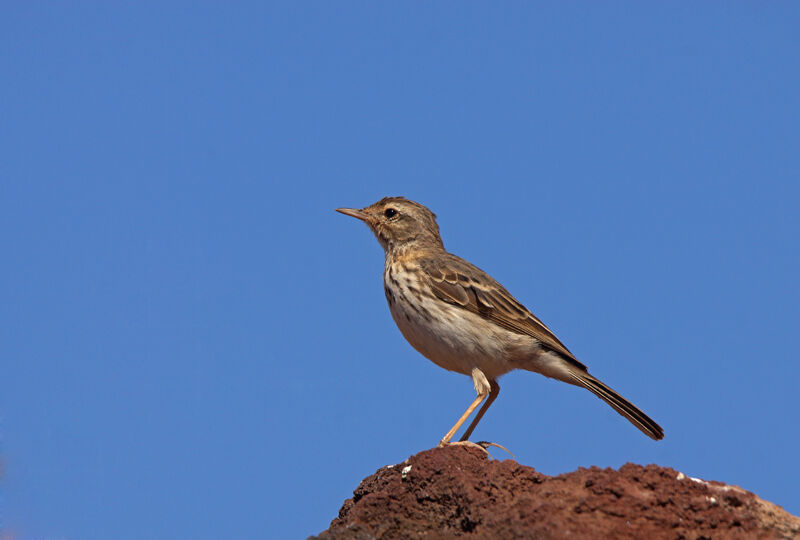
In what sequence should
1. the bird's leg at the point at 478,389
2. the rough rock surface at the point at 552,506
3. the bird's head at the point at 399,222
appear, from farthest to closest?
the bird's head at the point at 399,222
the bird's leg at the point at 478,389
the rough rock surface at the point at 552,506

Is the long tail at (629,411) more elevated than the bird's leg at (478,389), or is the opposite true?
the long tail at (629,411)

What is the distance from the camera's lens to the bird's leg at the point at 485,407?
9.27 meters

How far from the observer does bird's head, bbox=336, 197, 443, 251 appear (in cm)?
1107

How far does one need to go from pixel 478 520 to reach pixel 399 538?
0.65 metres

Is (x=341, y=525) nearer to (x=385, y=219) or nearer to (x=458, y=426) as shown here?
(x=458, y=426)

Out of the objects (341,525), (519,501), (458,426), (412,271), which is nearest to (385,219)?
(412,271)

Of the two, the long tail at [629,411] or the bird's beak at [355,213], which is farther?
the bird's beak at [355,213]

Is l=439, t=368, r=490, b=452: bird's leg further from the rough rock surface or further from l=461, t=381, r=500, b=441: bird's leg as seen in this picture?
the rough rock surface

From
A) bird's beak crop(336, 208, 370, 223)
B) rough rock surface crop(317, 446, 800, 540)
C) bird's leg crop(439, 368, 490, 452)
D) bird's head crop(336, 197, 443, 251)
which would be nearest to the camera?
rough rock surface crop(317, 446, 800, 540)

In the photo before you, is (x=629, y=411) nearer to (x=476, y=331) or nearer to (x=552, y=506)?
(x=476, y=331)

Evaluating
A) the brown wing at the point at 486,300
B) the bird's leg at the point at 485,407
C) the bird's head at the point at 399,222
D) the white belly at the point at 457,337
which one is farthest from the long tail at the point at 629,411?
the bird's head at the point at 399,222

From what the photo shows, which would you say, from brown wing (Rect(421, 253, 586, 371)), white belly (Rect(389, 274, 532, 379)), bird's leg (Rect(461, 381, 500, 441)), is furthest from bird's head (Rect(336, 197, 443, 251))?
bird's leg (Rect(461, 381, 500, 441))

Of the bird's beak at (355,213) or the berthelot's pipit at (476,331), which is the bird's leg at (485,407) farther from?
the bird's beak at (355,213)

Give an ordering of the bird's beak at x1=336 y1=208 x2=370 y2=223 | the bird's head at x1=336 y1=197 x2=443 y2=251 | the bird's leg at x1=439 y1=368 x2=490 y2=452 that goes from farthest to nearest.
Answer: the bird's beak at x1=336 y1=208 x2=370 y2=223 < the bird's head at x1=336 y1=197 x2=443 y2=251 < the bird's leg at x1=439 y1=368 x2=490 y2=452
